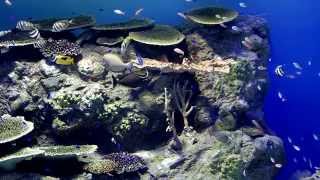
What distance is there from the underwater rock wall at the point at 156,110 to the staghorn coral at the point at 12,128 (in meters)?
0.36

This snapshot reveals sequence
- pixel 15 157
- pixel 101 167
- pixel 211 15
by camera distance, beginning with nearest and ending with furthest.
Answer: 1. pixel 15 157
2. pixel 101 167
3. pixel 211 15

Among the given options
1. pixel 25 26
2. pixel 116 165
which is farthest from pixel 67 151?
pixel 25 26

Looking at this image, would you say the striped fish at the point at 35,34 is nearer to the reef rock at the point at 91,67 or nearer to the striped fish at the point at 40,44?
the striped fish at the point at 40,44

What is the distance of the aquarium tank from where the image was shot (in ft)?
22.5

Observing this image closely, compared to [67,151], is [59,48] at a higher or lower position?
higher

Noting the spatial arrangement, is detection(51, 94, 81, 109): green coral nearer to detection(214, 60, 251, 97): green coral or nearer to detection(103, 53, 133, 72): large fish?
detection(103, 53, 133, 72): large fish

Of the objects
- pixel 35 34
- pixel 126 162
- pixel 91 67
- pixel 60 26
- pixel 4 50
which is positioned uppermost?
pixel 60 26

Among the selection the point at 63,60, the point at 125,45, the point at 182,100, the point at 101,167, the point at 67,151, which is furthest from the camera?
the point at 125,45

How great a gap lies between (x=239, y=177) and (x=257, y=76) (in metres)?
2.66

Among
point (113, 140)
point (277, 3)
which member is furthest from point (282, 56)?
point (113, 140)

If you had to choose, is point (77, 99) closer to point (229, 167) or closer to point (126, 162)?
point (126, 162)

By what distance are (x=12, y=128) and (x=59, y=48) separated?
2065 mm

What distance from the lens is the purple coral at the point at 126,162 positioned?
6.80 metres

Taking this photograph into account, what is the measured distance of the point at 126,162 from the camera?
22.6 ft
